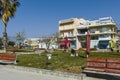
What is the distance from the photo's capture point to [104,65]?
37.2ft

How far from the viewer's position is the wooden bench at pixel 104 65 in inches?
423

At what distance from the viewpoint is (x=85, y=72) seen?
38.9 feet

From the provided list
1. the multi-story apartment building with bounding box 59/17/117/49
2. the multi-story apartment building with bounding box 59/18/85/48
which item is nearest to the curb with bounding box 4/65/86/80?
the multi-story apartment building with bounding box 59/17/117/49

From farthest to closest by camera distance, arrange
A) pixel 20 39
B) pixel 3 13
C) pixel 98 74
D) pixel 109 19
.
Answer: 1. pixel 20 39
2. pixel 109 19
3. pixel 3 13
4. pixel 98 74

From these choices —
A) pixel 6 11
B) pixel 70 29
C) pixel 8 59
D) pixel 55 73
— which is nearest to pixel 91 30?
pixel 70 29

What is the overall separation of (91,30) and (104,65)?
6402cm

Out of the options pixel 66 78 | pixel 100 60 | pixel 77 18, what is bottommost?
pixel 66 78

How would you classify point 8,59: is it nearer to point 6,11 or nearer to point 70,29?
point 6,11

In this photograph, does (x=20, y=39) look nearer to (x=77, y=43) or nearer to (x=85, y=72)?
(x=77, y=43)

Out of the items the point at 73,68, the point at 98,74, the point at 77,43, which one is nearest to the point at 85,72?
the point at 98,74

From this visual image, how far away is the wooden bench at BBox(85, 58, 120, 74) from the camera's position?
10742 mm

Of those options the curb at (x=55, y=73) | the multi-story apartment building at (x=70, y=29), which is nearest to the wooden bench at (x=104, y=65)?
the curb at (x=55, y=73)

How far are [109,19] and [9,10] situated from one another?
42398 millimetres

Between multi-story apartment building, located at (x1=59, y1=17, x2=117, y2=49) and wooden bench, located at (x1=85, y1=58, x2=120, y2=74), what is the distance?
56.6m
